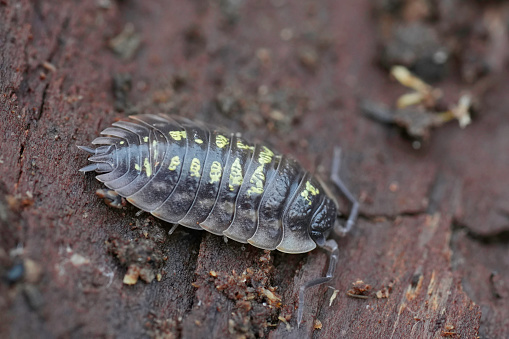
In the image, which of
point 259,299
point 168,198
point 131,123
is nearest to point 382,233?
point 259,299

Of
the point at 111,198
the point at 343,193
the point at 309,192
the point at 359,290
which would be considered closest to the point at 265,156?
the point at 309,192

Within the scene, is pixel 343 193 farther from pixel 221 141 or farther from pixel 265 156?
pixel 221 141

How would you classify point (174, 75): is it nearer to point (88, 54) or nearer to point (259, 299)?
point (88, 54)

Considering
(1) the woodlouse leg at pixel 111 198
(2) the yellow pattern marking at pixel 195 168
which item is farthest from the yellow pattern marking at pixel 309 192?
(1) the woodlouse leg at pixel 111 198

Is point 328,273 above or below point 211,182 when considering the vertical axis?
below

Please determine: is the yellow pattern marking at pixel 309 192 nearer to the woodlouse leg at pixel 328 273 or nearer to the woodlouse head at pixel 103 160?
the woodlouse leg at pixel 328 273

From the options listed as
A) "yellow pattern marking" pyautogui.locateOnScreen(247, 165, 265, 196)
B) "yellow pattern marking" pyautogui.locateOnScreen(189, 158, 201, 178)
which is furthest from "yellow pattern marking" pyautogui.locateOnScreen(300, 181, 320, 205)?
"yellow pattern marking" pyautogui.locateOnScreen(189, 158, 201, 178)
